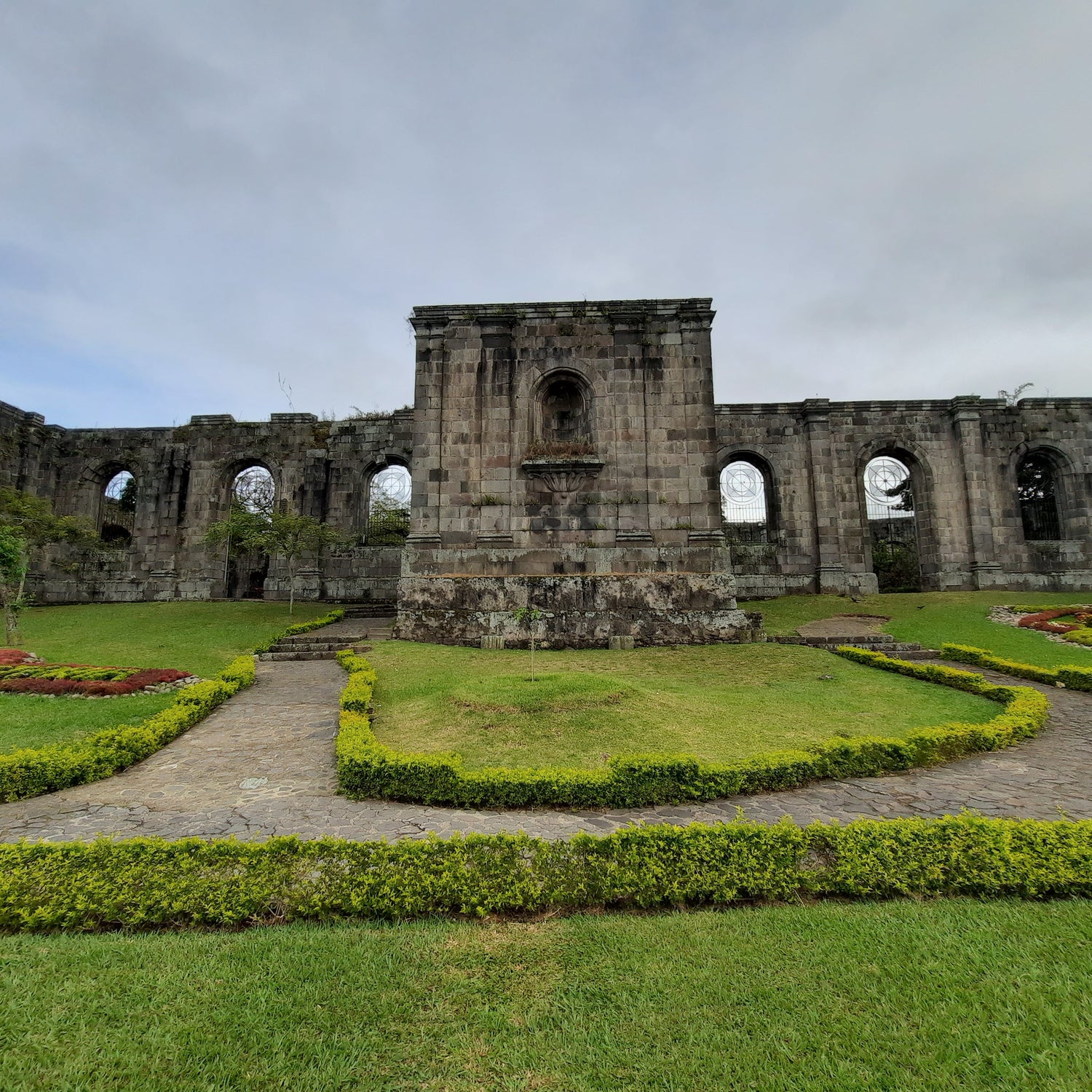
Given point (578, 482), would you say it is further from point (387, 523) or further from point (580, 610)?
point (387, 523)

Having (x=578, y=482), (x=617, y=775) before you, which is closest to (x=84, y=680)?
→ (x=617, y=775)

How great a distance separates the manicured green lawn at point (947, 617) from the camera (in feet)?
42.3

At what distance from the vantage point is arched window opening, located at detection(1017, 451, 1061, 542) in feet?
79.2

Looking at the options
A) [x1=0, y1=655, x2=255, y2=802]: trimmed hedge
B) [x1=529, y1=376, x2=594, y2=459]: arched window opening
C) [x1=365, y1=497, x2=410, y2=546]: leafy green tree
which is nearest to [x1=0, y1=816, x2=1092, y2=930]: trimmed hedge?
[x1=0, y1=655, x2=255, y2=802]: trimmed hedge

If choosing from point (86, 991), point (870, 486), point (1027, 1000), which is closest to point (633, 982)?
point (1027, 1000)

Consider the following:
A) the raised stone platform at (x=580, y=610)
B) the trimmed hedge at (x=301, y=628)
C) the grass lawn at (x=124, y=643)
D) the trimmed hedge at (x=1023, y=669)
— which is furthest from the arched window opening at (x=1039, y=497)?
the grass lawn at (x=124, y=643)

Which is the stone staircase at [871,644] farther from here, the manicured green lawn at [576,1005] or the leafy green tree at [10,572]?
the leafy green tree at [10,572]

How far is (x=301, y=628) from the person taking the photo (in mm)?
15523

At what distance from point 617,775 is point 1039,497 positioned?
2823cm

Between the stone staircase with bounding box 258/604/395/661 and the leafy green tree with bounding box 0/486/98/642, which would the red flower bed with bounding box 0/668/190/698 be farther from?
the leafy green tree with bounding box 0/486/98/642

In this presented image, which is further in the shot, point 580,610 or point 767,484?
point 767,484

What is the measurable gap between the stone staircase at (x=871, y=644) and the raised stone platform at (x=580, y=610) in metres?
1.20

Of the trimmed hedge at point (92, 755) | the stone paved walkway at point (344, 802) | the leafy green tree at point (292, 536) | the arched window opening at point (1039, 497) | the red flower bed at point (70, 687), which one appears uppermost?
the arched window opening at point (1039, 497)

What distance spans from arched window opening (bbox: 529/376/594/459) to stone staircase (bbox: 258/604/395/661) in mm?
6667
